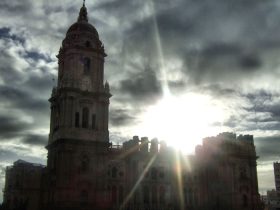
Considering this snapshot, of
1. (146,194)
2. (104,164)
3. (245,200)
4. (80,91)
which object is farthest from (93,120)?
(245,200)

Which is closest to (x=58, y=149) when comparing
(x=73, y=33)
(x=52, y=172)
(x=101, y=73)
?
(x=52, y=172)

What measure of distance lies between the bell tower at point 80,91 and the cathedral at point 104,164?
0.46 ft

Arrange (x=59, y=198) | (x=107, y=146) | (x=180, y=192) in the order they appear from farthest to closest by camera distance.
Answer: (x=180, y=192), (x=107, y=146), (x=59, y=198)

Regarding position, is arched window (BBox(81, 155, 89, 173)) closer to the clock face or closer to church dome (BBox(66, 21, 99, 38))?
the clock face

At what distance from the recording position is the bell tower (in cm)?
5806

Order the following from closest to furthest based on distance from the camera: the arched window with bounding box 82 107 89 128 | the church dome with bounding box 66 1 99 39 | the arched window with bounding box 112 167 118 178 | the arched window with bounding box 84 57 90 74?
the arched window with bounding box 82 107 89 128 → the arched window with bounding box 112 167 118 178 → the arched window with bounding box 84 57 90 74 → the church dome with bounding box 66 1 99 39

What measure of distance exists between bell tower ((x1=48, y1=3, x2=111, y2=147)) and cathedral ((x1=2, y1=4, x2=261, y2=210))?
140 mm

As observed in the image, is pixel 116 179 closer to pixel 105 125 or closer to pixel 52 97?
pixel 105 125

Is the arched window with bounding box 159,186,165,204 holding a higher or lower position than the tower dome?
lower

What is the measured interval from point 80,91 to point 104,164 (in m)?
11.1

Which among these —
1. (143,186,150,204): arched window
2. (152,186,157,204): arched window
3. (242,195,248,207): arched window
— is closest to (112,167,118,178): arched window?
(143,186,150,204): arched window

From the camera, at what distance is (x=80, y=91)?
59.5m

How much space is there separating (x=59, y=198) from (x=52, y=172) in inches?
181

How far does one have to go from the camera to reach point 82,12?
6644 cm
